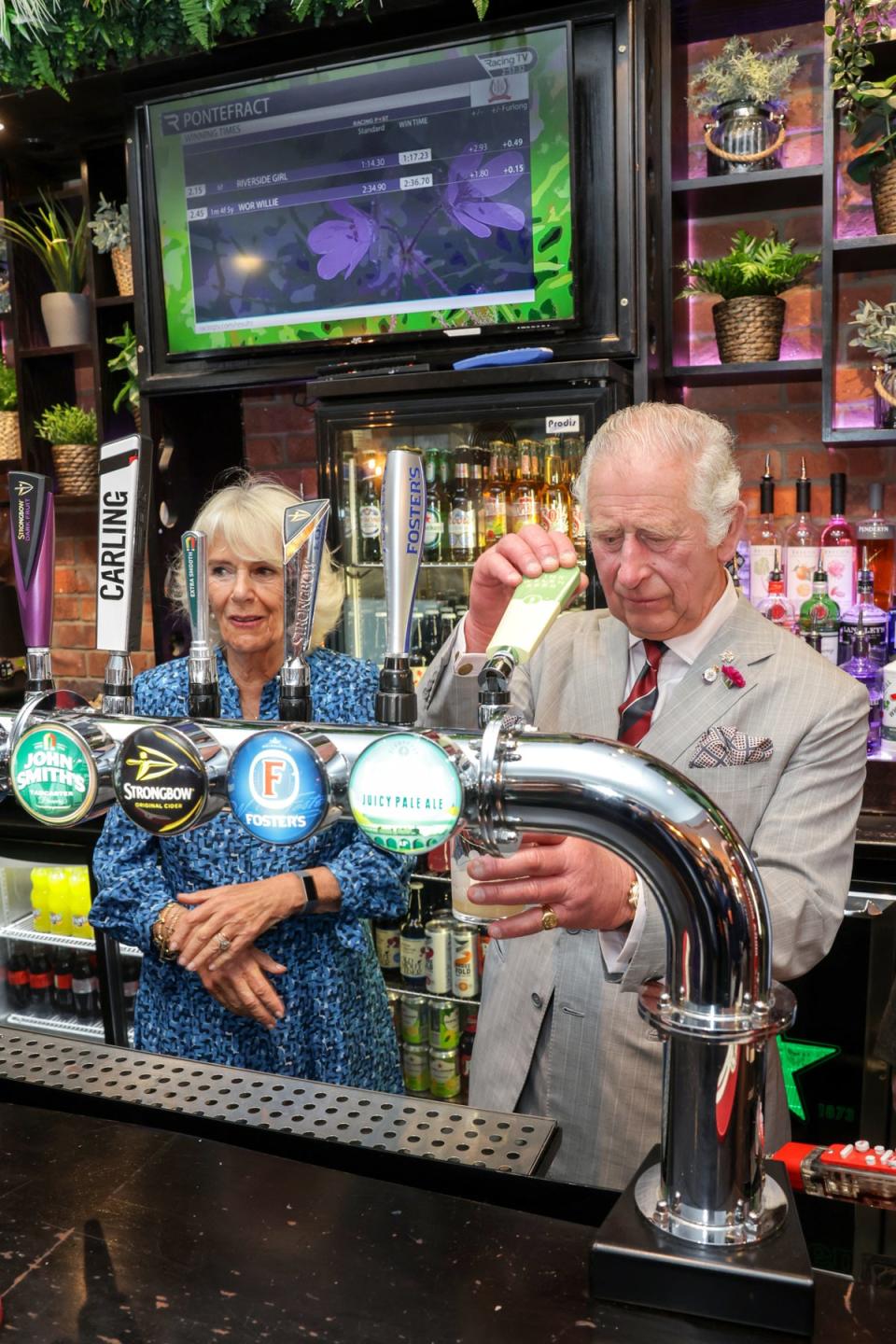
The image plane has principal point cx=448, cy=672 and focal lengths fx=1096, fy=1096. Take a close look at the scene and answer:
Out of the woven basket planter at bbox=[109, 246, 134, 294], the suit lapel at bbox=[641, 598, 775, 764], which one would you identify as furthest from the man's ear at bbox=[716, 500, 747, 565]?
the woven basket planter at bbox=[109, 246, 134, 294]

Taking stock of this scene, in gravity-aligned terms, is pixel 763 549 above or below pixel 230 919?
above

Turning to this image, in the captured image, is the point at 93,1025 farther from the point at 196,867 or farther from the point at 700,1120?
the point at 700,1120

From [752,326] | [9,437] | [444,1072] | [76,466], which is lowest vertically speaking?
[444,1072]

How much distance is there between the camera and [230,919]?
180 cm

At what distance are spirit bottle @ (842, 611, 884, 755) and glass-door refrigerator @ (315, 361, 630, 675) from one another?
0.69m

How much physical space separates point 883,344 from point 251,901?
79.3 inches

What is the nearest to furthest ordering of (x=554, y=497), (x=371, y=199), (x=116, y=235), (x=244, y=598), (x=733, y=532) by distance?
(x=733, y=532) → (x=244, y=598) → (x=371, y=199) → (x=554, y=497) → (x=116, y=235)

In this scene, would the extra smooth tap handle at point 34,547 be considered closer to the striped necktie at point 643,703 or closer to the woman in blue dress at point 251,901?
the woman in blue dress at point 251,901

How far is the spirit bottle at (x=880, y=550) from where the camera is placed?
115 inches

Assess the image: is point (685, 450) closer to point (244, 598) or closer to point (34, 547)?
point (244, 598)

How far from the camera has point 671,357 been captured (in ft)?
9.80

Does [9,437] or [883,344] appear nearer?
[883,344]

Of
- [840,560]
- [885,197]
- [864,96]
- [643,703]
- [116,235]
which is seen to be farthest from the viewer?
[116,235]

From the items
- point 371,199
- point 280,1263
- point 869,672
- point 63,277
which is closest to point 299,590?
point 280,1263
